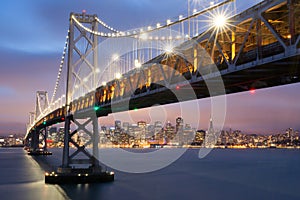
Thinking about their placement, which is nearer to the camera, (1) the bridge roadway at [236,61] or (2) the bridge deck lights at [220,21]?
(1) the bridge roadway at [236,61]

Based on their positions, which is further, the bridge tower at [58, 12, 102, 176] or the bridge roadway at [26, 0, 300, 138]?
the bridge tower at [58, 12, 102, 176]

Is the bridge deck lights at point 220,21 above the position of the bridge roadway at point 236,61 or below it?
above

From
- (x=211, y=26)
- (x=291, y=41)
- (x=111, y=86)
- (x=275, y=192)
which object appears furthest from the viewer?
(x=275, y=192)

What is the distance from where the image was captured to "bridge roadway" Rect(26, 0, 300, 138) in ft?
41.3

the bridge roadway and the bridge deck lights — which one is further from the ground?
the bridge deck lights

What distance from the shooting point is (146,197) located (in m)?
32.8

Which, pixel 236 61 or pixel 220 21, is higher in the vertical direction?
pixel 220 21

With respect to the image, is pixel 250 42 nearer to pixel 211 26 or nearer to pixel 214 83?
pixel 211 26

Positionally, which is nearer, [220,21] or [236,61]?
[236,61]

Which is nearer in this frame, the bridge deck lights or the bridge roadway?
the bridge roadway

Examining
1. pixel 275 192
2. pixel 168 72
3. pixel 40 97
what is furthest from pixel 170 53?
pixel 40 97

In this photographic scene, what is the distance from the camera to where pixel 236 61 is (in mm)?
14266

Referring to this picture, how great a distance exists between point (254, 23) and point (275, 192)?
3027 centimetres

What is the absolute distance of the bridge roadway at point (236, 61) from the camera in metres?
12.6
